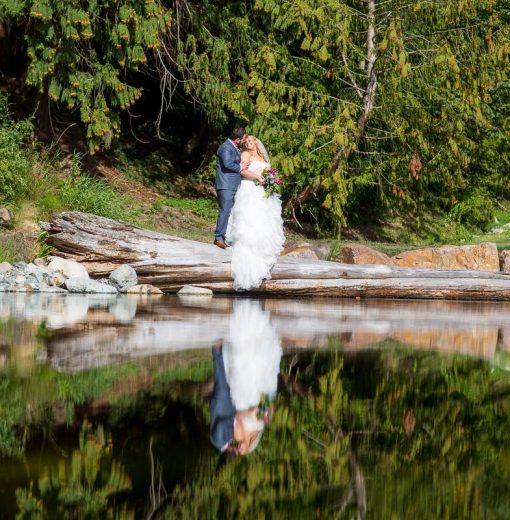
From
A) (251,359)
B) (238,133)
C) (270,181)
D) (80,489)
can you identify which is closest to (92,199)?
(238,133)

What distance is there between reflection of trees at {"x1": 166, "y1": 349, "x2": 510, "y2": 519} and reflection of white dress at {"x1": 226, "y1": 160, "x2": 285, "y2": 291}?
27.7ft

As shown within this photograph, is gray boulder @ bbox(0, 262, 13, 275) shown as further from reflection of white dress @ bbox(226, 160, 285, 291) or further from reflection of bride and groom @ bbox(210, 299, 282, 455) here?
reflection of bride and groom @ bbox(210, 299, 282, 455)

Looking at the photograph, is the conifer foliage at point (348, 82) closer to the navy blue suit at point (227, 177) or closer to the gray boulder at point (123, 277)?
the navy blue suit at point (227, 177)

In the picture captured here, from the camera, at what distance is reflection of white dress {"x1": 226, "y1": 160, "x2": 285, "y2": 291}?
613 inches

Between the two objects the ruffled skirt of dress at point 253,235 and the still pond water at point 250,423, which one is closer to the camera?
the still pond water at point 250,423

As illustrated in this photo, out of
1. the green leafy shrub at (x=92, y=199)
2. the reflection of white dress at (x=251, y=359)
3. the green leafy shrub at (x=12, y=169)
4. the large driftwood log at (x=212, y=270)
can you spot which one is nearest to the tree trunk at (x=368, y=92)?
the green leafy shrub at (x=92, y=199)

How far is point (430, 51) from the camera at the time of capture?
69.5 feet

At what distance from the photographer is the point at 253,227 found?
16.2m

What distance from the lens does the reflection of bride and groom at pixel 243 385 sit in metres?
4.98

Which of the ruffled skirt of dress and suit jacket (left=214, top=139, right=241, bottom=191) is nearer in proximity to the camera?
the ruffled skirt of dress

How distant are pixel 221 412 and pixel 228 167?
38.6 feet

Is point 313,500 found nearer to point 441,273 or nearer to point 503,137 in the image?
point 441,273

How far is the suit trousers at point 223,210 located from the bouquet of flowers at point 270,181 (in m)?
0.83

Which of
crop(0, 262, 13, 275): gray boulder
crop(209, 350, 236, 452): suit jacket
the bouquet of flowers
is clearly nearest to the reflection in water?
crop(209, 350, 236, 452): suit jacket
